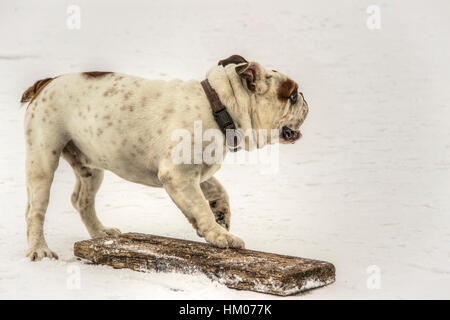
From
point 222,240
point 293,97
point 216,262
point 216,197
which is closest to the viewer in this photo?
point 216,262

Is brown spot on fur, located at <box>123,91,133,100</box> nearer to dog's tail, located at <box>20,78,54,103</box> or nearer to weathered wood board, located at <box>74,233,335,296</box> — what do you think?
dog's tail, located at <box>20,78,54,103</box>

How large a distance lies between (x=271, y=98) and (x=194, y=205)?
0.66m

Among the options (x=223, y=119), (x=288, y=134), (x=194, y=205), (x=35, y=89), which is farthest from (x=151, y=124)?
(x=35, y=89)

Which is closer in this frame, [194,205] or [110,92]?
[194,205]

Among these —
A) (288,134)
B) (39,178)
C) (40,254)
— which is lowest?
(40,254)

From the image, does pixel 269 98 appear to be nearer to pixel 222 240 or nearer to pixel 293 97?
pixel 293 97

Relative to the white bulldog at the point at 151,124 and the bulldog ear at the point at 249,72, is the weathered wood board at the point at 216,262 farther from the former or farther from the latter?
the bulldog ear at the point at 249,72

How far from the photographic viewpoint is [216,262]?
10.5 feet

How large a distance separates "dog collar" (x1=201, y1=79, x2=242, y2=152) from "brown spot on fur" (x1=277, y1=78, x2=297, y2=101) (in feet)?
0.92

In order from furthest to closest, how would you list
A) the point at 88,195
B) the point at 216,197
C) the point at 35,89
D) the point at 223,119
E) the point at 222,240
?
the point at 88,195, the point at 35,89, the point at 216,197, the point at 223,119, the point at 222,240

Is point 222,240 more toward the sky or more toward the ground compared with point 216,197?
more toward the ground

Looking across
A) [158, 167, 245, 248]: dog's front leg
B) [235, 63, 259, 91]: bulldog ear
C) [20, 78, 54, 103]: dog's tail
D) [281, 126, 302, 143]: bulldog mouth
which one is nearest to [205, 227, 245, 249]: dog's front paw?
[158, 167, 245, 248]: dog's front leg

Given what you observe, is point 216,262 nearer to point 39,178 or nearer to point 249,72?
point 249,72

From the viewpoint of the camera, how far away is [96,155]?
147 inches
